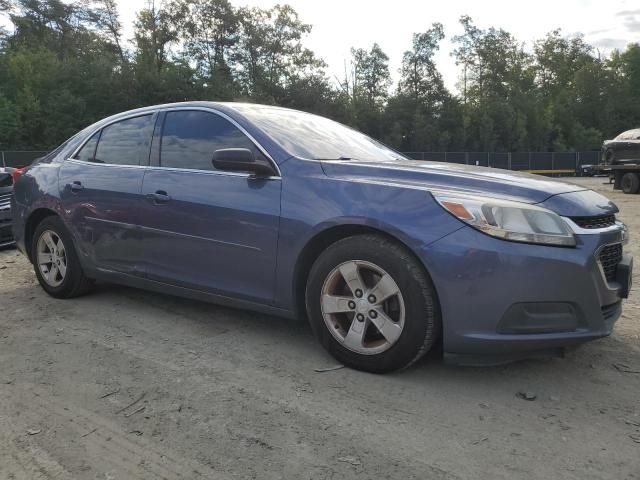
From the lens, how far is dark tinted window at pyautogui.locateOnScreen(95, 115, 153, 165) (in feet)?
13.7

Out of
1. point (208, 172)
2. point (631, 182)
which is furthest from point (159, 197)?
point (631, 182)

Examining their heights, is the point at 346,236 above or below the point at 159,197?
below

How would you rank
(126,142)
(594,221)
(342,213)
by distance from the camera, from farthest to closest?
1. (126,142)
2. (342,213)
3. (594,221)

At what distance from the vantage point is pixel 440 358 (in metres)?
3.30

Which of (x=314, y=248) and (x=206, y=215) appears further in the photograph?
(x=206, y=215)

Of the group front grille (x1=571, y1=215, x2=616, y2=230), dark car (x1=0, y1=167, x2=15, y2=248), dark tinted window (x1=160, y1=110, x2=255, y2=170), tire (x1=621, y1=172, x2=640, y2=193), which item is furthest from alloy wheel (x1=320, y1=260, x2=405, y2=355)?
tire (x1=621, y1=172, x2=640, y2=193)

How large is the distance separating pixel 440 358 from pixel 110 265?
2.59m

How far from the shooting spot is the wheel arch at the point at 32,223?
15.6 feet

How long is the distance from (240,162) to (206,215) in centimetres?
45

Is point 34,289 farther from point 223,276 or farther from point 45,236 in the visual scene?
point 223,276

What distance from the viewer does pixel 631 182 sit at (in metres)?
16.9

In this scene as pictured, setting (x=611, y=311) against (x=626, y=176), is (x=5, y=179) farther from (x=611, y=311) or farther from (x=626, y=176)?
(x=626, y=176)

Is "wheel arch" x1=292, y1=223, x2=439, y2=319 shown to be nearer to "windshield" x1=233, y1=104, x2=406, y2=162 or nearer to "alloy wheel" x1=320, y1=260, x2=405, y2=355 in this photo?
"alloy wheel" x1=320, y1=260, x2=405, y2=355

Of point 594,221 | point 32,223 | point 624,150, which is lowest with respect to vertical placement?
point 32,223
